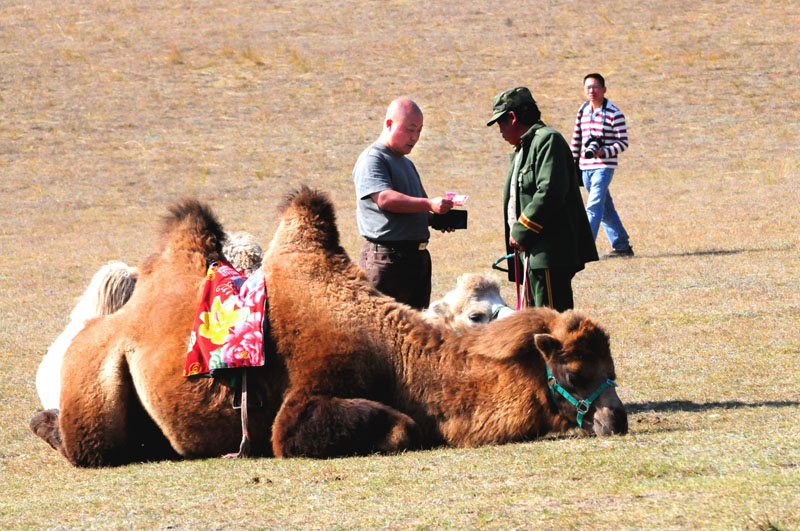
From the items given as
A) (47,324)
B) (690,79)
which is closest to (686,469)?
(47,324)

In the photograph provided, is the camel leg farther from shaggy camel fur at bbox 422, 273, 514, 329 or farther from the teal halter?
shaggy camel fur at bbox 422, 273, 514, 329

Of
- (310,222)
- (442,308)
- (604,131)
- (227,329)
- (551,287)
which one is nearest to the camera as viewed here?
(227,329)

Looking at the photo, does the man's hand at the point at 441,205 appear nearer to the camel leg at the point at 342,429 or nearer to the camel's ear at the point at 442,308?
the camel leg at the point at 342,429

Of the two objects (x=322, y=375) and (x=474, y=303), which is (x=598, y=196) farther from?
(x=322, y=375)

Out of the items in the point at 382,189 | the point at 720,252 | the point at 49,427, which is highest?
the point at 382,189

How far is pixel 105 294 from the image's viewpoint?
7.96m

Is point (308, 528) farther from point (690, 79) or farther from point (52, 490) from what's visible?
point (690, 79)

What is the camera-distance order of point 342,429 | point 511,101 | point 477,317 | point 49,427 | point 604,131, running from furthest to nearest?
point 604,131, point 477,317, point 511,101, point 49,427, point 342,429

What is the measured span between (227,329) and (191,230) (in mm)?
1056

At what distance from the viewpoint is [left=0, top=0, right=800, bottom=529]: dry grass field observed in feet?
17.5

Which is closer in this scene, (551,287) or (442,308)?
(551,287)

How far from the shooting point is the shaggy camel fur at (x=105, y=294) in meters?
7.96

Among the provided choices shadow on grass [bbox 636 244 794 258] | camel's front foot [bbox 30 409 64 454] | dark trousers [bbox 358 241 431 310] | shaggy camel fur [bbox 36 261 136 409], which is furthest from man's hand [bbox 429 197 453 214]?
shadow on grass [bbox 636 244 794 258]

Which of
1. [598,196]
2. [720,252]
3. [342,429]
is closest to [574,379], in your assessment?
[342,429]
